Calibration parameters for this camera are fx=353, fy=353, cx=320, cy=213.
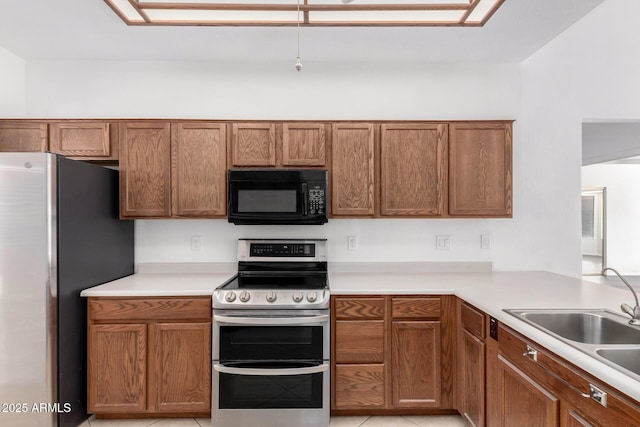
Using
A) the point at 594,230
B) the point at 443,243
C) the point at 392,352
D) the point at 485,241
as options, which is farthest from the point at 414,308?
the point at 594,230

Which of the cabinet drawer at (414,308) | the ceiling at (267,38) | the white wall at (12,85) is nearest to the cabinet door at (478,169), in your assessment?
the ceiling at (267,38)

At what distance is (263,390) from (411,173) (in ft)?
5.72

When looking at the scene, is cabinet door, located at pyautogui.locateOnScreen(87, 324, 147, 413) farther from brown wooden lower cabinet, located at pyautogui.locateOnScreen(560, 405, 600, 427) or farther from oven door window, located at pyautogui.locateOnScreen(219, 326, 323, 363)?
brown wooden lower cabinet, located at pyautogui.locateOnScreen(560, 405, 600, 427)

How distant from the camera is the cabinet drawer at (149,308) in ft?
7.20

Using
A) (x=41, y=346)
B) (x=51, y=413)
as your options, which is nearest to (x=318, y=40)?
(x=41, y=346)

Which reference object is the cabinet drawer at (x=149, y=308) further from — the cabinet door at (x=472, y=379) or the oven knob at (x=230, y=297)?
the cabinet door at (x=472, y=379)

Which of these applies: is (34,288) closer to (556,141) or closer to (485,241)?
(485,241)

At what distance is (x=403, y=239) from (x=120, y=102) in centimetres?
251

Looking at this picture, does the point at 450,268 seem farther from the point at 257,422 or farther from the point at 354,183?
the point at 257,422

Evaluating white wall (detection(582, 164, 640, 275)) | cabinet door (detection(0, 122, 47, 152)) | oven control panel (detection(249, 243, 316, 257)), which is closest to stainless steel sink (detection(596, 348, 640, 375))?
oven control panel (detection(249, 243, 316, 257))

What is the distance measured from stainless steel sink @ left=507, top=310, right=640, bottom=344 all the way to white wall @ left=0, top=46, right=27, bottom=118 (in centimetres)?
362

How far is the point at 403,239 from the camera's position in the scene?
9.35ft

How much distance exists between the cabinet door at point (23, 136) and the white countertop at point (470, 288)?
3.77 feet

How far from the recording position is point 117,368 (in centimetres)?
220
